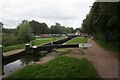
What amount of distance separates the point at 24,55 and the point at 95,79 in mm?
16652

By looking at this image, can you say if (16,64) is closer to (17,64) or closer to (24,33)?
(17,64)

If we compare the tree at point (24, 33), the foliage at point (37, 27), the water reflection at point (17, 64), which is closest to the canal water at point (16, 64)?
the water reflection at point (17, 64)

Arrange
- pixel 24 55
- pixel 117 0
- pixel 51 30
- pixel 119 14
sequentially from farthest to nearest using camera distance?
pixel 51 30
pixel 24 55
pixel 119 14
pixel 117 0

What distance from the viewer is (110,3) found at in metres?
13.5

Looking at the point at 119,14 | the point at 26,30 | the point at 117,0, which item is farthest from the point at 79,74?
the point at 26,30

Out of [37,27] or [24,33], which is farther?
[37,27]

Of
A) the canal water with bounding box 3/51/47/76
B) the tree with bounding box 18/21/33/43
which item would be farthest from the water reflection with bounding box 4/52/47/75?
the tree with bounding box 18/21/33/43

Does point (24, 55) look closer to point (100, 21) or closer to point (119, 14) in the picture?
point (100, 21)

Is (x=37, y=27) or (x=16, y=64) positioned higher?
(x=37, y=27)

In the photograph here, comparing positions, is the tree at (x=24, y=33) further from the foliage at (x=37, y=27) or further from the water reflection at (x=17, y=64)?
the foliage at (x=37, y=27)

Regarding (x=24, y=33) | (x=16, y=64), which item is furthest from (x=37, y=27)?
(x=16, y=64)

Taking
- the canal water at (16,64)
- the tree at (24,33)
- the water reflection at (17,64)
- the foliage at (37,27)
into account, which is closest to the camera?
the canal water at (16,64)

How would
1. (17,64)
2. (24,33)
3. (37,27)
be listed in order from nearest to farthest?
(17,64) < (24,33) < (37,27)

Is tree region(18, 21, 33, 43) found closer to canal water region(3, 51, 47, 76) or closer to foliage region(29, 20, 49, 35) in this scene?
canal water region(3, 51, 47, 76)
